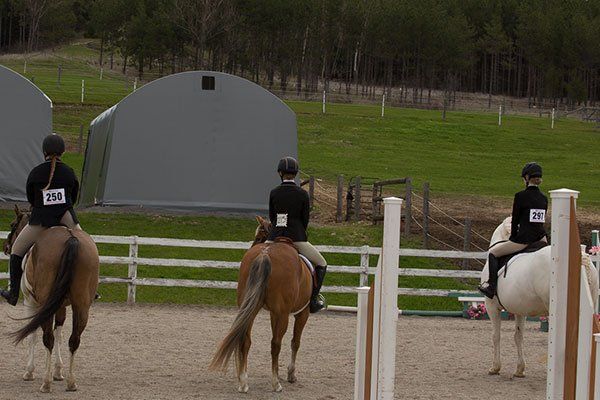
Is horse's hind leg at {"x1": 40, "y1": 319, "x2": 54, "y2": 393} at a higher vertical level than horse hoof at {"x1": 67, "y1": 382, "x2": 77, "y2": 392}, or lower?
higher

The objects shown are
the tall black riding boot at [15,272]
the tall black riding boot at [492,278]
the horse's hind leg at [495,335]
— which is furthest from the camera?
the horse's hind leg at [495,335]

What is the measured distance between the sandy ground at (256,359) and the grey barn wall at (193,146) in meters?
7.65

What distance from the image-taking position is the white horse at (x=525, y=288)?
11.2m

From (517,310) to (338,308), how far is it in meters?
6.02

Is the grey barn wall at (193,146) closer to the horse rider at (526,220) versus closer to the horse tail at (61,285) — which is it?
the horse rider at (526,220)

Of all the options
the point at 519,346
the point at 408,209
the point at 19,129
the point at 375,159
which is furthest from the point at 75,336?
the point at 375,159

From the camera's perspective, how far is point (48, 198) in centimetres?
1048

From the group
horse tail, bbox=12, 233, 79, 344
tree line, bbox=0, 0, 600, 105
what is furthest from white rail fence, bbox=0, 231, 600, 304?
tree line, bbox=0, 0, 600, 105

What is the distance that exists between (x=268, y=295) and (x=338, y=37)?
7029 centimetres

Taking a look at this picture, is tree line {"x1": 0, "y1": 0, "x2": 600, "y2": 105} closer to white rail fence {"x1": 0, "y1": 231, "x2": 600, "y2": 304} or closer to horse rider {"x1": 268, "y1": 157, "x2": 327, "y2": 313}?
white rail fence {"x1": 0, "y1": 231, "x2": 600, "y2": 304}

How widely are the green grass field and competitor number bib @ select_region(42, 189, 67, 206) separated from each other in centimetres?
781

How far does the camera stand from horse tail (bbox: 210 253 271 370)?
1014 cm

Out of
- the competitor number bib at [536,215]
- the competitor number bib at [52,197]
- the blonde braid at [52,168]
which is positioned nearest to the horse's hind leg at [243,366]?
the competitor number bib at [52,197]

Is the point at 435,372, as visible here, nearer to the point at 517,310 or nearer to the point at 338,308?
the point at 517,310
